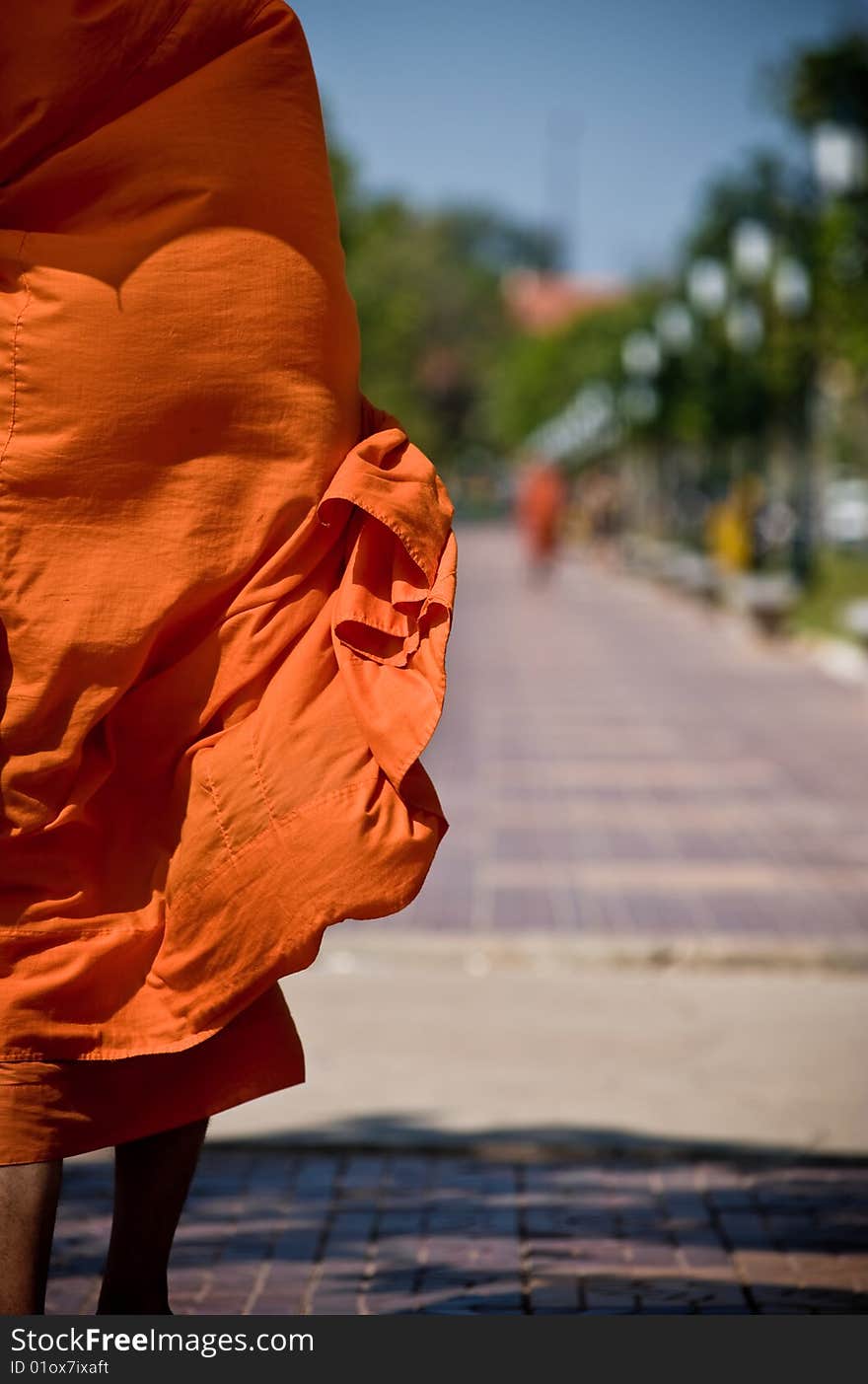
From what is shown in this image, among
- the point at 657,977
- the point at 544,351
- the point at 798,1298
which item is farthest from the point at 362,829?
A: the point at 544,351

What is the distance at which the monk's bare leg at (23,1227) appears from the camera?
7.36 ft

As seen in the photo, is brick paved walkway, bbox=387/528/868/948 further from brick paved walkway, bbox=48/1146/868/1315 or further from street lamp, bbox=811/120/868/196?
street lamp, bbox=811/120/868/196

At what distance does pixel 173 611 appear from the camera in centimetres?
233

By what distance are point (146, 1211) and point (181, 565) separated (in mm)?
731

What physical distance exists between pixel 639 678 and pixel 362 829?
14.3 m

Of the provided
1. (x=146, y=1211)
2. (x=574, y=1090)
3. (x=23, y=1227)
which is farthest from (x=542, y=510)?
(x=23, y=1227)

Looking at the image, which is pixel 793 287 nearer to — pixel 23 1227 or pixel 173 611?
pixel 173 611

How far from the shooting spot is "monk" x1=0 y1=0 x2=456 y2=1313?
227cm

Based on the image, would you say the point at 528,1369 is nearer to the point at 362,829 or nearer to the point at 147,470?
the point at 362,829

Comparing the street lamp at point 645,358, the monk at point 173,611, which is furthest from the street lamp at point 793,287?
the monk at point 173,611

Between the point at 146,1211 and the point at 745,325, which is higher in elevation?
the point at 146,1211

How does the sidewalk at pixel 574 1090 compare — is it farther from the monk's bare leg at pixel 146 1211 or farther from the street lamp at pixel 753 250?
the street lamp at pixel 753 250

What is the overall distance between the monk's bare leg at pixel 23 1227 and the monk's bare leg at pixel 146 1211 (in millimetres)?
132

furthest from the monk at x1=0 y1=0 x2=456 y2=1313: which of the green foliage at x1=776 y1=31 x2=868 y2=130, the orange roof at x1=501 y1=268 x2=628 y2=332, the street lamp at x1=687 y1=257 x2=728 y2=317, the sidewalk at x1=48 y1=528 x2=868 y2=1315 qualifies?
the orange roof at x1=501 y1=268 x2=628 y2=332
